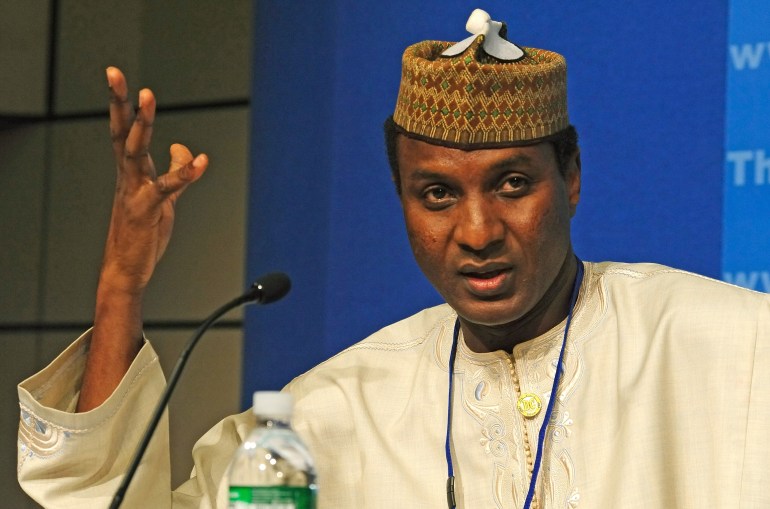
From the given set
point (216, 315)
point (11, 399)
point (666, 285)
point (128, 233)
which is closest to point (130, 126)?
point (128, 233)

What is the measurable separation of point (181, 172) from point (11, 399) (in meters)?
2.41

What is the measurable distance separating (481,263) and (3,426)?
95.3 inches

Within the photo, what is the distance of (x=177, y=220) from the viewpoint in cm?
340

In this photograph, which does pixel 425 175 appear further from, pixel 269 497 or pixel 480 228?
pixel 269 497

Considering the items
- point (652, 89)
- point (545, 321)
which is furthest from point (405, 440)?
point (652, 89)

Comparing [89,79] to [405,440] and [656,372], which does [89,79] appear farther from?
[656,372]

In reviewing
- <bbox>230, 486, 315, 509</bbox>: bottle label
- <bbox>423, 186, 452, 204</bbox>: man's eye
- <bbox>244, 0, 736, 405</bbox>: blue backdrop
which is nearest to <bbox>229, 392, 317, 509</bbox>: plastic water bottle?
<bbox>230, 486, 315, 509</bbox>: bottle label

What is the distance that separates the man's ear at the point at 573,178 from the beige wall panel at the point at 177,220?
1.43m

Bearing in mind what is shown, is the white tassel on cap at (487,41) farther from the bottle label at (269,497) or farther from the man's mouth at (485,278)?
the bottle label at (269,497)

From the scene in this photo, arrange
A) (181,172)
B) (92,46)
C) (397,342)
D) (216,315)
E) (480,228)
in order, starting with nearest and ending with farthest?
(216,315) → (181,172) → (480,228) → (397,342) → (92,46)

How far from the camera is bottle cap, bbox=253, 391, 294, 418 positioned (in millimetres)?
1282

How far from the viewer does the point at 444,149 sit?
6.13ft

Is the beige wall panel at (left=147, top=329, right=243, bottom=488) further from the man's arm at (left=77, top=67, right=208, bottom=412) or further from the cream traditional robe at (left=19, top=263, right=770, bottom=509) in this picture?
the man's arm at (left=77, top=67, right=208, bottom=412)

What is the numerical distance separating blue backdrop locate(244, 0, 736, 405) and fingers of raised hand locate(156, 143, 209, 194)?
3.72 feet
